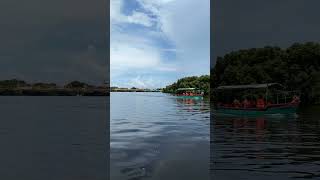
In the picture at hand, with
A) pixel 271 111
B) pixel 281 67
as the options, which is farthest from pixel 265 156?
pixel 281 67

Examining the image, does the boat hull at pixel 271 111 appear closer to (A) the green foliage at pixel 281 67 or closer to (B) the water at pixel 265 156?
(B) the water at pixel 265 156

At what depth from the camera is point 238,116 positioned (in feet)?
207

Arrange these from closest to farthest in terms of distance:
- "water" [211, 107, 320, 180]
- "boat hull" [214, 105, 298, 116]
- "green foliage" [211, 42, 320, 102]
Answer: "water" [211, 107, 320, 180], "boat hull" [214, 105, 298, 116], "green foliage" [211, 42, 320, 102]

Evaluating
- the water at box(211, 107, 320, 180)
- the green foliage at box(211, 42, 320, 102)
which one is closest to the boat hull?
the water at box(211, 107, 320, 180)

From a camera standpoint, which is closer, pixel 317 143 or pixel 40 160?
pixel 40 160

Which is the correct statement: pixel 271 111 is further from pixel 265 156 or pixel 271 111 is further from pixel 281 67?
pixel 281 67

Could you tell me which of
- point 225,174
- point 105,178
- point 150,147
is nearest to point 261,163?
point 225,174

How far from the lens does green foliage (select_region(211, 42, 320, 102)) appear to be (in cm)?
9419

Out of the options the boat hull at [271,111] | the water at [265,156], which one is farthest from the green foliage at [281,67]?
the water at [265,156]

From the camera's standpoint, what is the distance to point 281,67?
101 meters

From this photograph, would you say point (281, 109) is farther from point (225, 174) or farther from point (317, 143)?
point (225, 174)

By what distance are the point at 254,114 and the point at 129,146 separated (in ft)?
111

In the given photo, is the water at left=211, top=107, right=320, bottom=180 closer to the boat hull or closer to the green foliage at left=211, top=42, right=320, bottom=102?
the boat hull

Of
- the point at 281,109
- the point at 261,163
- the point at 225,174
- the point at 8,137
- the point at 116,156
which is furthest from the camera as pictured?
the point at 281,109
